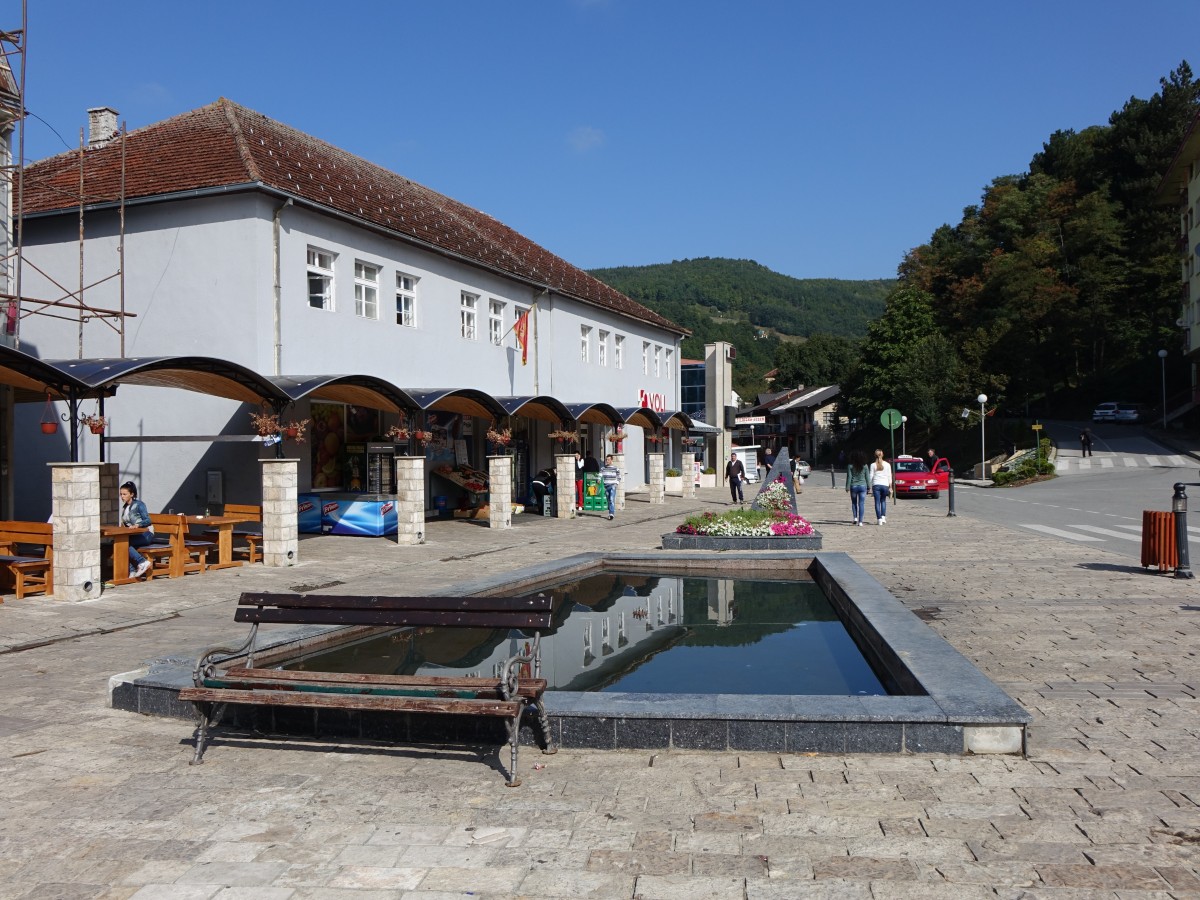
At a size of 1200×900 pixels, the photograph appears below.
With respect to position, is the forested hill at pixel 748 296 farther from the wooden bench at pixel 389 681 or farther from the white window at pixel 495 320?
→ the wooden bench at pixel 389 681

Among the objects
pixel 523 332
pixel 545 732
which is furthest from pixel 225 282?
pixel 545 732

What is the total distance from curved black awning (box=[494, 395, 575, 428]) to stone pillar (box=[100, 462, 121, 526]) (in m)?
8.89

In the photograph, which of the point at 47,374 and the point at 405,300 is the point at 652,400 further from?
the point at 47,374

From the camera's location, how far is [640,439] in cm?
4119

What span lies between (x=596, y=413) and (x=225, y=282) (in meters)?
13.4

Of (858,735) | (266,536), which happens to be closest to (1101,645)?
(858,735)

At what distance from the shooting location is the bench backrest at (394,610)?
5.85 meters

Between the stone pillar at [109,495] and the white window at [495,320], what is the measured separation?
41.3 ft

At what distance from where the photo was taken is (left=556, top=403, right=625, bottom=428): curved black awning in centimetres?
2800

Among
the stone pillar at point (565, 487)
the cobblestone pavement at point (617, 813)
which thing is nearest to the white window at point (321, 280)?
the stone pillar at point (565, 487)

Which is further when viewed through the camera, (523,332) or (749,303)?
(749,303)

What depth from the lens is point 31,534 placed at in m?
12.8

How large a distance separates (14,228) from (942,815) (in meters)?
22.2

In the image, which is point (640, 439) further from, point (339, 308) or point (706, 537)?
point (706, 537)
